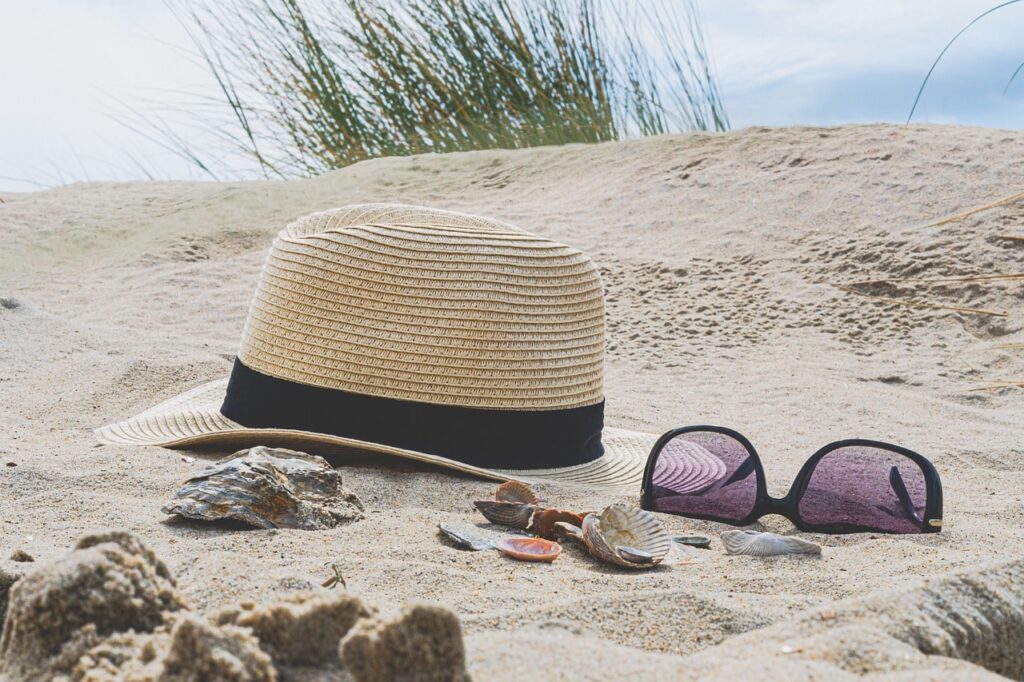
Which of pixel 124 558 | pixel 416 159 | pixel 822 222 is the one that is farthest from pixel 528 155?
Result: pixel 124 558

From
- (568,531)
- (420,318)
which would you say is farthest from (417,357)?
(568,531)

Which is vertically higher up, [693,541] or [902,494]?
[902,494]

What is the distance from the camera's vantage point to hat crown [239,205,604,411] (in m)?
2.69

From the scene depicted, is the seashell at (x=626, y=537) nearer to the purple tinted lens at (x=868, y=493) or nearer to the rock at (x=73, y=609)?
the purple tinted lens at (x=868, y=493)

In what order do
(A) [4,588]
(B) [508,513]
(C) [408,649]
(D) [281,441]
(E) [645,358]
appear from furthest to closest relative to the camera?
(E) [645,358]
(D) [281,441]
(B) [508,513]
(A) [4,588]
(C) [408,649]

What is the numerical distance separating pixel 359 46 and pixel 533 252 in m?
6.49

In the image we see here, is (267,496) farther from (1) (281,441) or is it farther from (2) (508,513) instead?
(1) (281,441)

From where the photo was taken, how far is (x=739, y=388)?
15.3 ft

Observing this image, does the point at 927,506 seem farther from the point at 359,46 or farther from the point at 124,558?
the point at 359,46

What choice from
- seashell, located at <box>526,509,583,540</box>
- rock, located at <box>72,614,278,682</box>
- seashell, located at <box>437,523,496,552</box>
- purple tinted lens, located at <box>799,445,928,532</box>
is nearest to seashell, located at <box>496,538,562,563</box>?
seashell, located at <box>437,523,496,552</box>

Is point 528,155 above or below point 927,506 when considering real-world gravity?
above

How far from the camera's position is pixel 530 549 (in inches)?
75.4

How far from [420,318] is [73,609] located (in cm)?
164

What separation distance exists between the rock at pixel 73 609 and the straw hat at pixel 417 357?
1409 millimetres
